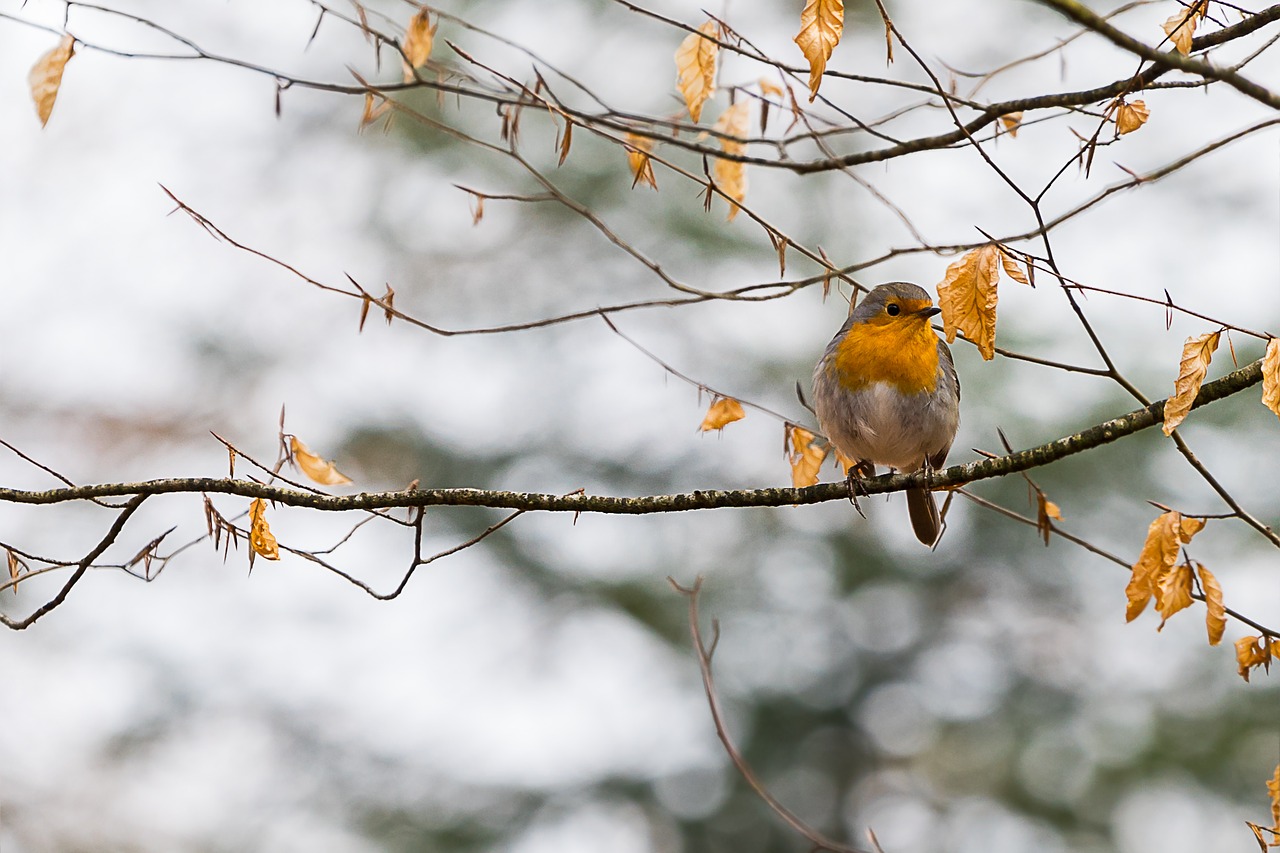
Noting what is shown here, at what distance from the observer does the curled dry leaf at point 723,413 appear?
11.8 ft

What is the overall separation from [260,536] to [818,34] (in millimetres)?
1687

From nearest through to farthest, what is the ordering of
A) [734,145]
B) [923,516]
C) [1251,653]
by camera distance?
[1251,653] → [734,145] → [923,516]

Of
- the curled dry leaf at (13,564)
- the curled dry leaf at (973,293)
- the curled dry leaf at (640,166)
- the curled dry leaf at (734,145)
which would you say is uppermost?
the curled dry leaf at (734,145)

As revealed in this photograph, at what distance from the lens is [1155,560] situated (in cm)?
253

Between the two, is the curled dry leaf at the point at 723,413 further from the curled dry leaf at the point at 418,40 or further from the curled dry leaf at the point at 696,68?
the curled dry leaf at the point at 418,40

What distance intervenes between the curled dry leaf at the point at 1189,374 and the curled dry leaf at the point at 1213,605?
1.28ft

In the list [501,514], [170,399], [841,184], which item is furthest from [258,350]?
[841,184]

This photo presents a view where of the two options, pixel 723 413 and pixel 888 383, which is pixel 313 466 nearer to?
pixel 723 413

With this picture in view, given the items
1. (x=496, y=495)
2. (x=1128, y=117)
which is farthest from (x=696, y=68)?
(x=496, y=495)

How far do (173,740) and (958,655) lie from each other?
665 centimetres

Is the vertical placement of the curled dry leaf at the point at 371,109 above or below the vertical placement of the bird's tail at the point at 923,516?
below

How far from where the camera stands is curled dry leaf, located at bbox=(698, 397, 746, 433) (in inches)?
142

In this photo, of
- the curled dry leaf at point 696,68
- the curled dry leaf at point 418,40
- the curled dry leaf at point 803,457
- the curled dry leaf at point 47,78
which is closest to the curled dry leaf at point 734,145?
the curled dry leaf at point 696,68

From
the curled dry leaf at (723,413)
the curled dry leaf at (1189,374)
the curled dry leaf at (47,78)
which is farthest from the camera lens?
the curled dry leaf at (723,413)
